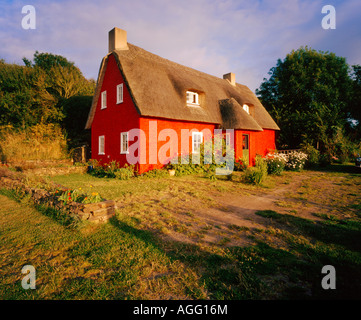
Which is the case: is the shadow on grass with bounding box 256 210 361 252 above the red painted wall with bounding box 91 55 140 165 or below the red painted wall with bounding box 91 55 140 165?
below

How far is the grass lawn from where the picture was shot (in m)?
2.53

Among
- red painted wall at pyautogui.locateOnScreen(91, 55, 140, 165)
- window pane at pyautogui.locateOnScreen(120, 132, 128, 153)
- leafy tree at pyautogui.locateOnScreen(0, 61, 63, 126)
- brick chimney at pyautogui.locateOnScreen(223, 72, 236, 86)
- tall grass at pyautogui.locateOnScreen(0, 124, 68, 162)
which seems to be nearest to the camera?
red painted wall at pyautogui.locateOnScreen(91, 55, 140, 165)

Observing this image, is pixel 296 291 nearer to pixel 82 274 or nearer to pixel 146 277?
pixel 146 277

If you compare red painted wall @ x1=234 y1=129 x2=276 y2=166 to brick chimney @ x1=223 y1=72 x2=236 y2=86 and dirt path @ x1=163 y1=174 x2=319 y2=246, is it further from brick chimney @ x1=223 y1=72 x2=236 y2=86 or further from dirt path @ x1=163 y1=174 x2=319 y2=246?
dirt path @ x1=163 y1=174 x2=319 y2=246

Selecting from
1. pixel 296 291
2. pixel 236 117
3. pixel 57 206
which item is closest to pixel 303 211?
pixel 296 291

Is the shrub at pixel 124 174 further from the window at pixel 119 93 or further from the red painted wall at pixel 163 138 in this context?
the window at pixel 119 93

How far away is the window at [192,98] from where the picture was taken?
14484mm

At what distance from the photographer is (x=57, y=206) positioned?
5.23 meters

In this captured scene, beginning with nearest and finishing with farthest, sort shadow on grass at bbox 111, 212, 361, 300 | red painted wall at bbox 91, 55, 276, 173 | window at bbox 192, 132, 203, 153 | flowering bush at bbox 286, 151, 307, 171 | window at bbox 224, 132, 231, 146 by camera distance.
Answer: shadow on grass at bbox 111, 212, 361, 300, red painted wall at bbox 91, 55, 276, 173, window at bbox 192, 132, 203, 153, window at bbox 224, 132, 231, 146, flowering bush at bbox 286, 151, 307, 171

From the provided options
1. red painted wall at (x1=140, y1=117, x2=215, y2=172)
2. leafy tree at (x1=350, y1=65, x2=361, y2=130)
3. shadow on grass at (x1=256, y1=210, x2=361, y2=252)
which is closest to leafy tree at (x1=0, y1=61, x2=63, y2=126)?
red painted wall at (x1=140, y1=117, x2=215, y2=172)

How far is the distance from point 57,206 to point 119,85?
395 inches

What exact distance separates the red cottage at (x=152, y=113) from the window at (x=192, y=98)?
70mm

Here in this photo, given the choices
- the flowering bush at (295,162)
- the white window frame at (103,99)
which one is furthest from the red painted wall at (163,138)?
the flowering bush at (295,162)

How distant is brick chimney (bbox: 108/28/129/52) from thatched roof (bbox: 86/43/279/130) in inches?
17.9
